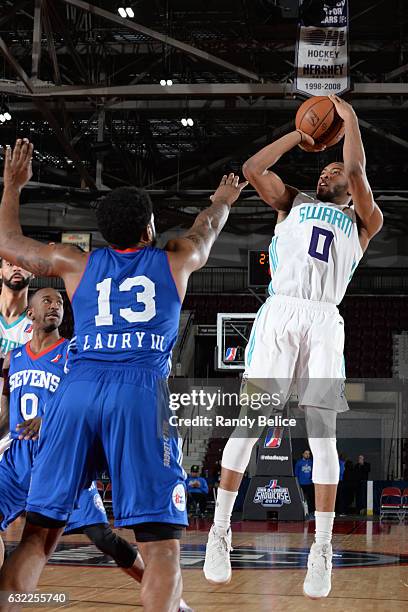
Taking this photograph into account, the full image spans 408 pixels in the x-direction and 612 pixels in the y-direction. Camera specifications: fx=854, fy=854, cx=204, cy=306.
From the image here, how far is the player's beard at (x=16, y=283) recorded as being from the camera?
6191 mm

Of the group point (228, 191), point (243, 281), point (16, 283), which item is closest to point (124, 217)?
point (228, 191)

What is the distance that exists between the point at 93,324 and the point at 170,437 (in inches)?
23.6

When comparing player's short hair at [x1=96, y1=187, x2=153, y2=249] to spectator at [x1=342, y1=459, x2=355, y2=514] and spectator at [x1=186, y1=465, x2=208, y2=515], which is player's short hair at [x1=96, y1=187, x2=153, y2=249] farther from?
spectator at [x1=342, y1=459, x2=355, y2=514]

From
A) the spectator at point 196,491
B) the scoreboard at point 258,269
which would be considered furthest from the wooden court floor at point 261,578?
the spectator at point 196,491

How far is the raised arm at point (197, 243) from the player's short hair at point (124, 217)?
0.53ft

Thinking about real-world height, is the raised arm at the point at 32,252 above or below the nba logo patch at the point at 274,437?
above

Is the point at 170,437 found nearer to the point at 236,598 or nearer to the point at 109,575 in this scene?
the point at 236,598

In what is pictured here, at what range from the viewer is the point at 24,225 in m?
26.2

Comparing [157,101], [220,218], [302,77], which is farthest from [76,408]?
[157,101]

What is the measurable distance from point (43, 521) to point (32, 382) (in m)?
1.73

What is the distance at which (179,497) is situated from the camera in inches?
142

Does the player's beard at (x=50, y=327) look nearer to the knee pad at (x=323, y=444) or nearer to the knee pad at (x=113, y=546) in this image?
the knee pad at (x=113, y=546)

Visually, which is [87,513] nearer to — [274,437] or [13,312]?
[13,312]

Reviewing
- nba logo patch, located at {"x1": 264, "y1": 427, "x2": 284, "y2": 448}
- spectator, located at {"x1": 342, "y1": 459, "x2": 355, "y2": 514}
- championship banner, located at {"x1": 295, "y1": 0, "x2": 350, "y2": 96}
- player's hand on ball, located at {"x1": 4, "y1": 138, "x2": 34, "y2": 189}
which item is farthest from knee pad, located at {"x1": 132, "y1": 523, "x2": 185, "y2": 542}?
spectator, located at {"x1": 342, "y1": 459, "x2": 355, "y2": 514}
